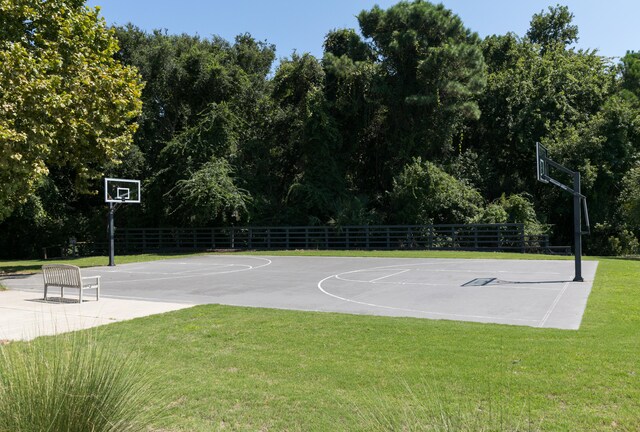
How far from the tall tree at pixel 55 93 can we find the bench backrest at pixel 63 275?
2.71 meters

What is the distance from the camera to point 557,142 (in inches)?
1366

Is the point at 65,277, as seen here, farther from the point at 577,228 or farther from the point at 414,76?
the point at 414,76

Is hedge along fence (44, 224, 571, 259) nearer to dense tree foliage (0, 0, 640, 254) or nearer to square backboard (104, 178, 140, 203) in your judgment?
dense tree foliage (0, 0, 640, 254)

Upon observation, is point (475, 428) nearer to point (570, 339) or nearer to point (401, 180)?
point (570, 339)

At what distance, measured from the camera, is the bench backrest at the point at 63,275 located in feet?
41.2

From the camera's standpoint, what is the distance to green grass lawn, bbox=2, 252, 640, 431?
4.68m

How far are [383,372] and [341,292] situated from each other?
7953 mm

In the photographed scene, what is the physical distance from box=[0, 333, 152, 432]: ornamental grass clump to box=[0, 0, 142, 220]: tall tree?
9.82 m

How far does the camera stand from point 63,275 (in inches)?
509

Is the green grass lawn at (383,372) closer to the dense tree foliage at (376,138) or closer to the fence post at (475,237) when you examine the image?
the fence post at (475,237)

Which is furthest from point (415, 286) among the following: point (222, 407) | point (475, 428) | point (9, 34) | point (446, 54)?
point (446, 54)

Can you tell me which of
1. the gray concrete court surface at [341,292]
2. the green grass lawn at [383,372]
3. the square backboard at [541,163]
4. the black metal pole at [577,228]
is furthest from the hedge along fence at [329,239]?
the green grass lawn at [383,372]

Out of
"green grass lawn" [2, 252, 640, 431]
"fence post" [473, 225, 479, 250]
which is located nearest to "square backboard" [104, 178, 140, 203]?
"fence post" [473, 225, 479, 250]

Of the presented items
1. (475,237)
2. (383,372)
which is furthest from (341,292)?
(475,237)
